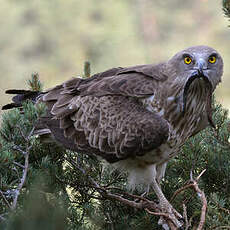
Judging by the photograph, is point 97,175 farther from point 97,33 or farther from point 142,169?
point 97,33

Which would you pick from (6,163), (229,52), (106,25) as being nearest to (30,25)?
(106,25)

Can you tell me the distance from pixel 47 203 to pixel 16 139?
1.67 m

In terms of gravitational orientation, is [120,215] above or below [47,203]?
below

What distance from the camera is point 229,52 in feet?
71.8

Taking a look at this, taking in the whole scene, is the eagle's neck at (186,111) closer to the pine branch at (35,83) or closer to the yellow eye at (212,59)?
the yellow eye at (212,59)

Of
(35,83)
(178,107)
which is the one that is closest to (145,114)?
(178,107)

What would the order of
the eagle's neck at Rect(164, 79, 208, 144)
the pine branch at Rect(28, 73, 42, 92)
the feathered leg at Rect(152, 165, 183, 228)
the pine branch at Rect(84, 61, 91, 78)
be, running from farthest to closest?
the pine branch at Rect(84, 61, 91, 78) < the pine branch at Rect(28, 73, 42, 92) < the eagle's neck at Rect(164, 79, 208, 144) < the feathered leg at Rect(152, 165, 183, 228)

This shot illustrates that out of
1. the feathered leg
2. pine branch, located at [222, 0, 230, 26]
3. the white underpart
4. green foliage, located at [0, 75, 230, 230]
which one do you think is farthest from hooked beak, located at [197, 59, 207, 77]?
the feathered leg

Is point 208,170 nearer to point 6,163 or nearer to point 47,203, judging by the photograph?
point 6,163

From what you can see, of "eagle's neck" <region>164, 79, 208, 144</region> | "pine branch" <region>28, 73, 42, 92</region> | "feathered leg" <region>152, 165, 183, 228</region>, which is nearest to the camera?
"feathered leg" <region>152, 165, 183, 228</region>

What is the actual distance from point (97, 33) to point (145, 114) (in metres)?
20.4

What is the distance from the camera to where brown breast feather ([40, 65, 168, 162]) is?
4352 mm

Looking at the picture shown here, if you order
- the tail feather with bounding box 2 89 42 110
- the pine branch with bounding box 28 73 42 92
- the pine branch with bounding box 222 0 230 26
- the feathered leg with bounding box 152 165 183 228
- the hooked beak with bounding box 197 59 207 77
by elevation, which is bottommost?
the feathered leg with bounding box 152 165 183 228

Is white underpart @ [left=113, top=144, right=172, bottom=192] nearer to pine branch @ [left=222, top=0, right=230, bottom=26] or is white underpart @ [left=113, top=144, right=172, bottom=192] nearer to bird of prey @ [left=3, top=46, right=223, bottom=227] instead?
bird of prey @ [left=3, top=46, right=223, bottom=227]
